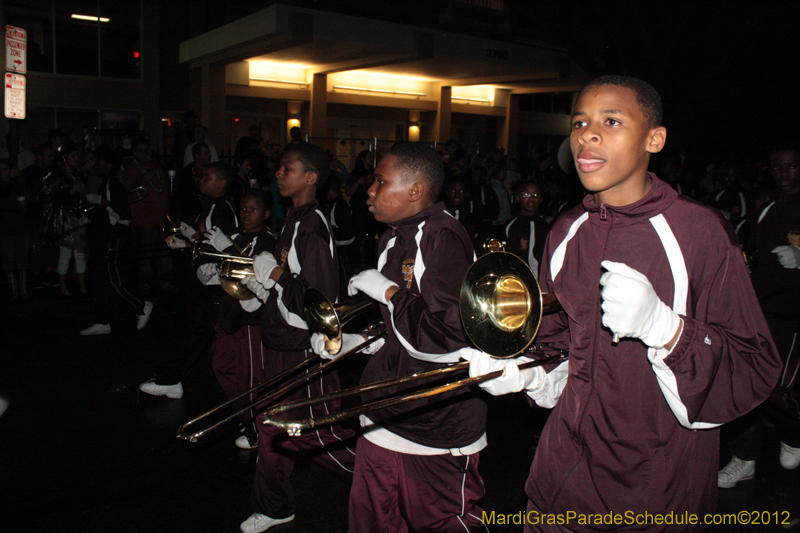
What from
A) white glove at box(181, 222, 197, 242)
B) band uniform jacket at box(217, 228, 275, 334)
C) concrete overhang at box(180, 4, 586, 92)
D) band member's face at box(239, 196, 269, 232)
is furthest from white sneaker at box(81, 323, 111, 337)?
concrete overhang at box(180, 4, 586, 92)

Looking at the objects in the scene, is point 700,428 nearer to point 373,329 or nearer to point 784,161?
point 373,329

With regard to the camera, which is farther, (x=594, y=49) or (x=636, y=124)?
(x=594, y=49)

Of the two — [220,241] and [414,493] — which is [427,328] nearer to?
[414,493]

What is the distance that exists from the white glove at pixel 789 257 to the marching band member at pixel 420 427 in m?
2.66

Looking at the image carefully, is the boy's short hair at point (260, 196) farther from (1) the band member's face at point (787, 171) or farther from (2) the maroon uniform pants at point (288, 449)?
(1) the band member's face at point (787, 171)

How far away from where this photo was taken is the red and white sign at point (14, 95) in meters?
9.71

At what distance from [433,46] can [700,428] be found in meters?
16.7

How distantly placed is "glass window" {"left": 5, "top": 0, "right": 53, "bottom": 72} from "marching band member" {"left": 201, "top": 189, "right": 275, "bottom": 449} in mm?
16731

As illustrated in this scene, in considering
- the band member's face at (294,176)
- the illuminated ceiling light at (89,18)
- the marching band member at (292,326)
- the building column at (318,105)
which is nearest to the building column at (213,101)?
the building column at (318,105)

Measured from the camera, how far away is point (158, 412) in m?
5.36

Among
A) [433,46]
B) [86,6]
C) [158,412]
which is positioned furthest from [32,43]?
[158,412]

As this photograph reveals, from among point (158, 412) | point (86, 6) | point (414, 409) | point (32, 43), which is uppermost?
point (86, 6)

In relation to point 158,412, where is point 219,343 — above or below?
above

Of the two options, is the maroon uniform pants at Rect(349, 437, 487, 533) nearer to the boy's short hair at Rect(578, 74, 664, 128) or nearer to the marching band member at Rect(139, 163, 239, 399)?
the boy's short hair at Rect(578, 74, 664, 128)
